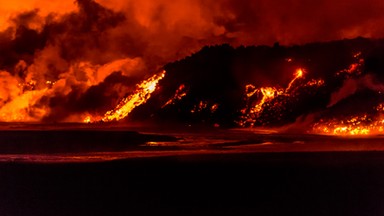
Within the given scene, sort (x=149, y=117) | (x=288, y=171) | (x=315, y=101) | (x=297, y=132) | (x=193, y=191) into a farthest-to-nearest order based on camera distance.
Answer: (x=149, y=117) < (x=315, y=101) < (x=297, y=132) < (x=288, y=171) < (x=193, y=191)

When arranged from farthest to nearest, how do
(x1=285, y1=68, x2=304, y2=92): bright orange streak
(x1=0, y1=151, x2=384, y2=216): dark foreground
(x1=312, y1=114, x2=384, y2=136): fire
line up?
(x1=285, y1=68, x2=304, y2=92): bright orange streak
(x1=312, y1=114, x2=384, y2=136): fire
(x1=0, y1=151, x2=384, y2=216): dark foreground

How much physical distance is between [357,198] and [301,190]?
508 cm

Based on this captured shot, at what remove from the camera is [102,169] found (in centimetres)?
6362

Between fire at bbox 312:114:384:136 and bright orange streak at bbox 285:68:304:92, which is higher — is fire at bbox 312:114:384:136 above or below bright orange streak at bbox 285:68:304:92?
below

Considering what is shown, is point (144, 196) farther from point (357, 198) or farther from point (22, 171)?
point (22, 171)

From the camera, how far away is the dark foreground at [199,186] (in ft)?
132

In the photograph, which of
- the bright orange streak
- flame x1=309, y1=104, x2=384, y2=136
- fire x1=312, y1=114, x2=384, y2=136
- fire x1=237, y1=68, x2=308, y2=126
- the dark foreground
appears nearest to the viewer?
the dark foreground

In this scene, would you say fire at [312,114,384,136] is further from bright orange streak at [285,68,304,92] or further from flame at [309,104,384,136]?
bright orange streak at [285,68,304,92]

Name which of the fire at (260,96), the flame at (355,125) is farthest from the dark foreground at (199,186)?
the fire at (260,96)

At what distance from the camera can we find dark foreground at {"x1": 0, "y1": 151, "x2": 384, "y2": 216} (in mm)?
40375

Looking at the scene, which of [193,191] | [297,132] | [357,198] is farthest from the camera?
[297,132]

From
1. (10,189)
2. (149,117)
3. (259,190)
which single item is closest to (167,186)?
(259,190)

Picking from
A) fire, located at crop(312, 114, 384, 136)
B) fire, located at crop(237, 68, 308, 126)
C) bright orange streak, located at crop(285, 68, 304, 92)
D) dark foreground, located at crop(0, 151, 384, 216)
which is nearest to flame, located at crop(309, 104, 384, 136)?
fire, located at crop(312, 114, 384, 136)

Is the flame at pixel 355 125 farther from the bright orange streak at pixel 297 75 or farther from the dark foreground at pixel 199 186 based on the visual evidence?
the dark foreground at pixel 199 186
